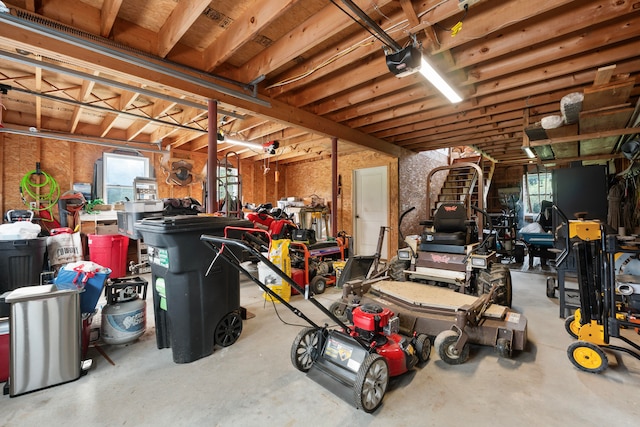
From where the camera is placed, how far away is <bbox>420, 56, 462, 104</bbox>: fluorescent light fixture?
307 cm

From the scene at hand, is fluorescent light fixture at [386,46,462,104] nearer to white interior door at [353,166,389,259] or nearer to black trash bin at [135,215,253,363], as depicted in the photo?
black trash bin at [135,215,253,363]

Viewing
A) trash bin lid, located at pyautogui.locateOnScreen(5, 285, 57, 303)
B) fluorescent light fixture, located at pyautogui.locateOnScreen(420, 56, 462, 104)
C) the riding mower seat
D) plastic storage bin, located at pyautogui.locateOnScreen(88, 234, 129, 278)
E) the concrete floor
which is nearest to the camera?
the concrete floor

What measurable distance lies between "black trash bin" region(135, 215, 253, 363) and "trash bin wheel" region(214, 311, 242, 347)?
0.03 meters

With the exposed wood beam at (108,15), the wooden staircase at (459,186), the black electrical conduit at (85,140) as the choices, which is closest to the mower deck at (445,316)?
the exposed wood beam at (108,15)

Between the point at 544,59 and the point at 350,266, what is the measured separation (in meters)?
3.34

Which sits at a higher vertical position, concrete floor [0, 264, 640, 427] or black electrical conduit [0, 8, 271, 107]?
black electrical conduit [0, 8, 271, 107]

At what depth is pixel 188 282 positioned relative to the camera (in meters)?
2.28

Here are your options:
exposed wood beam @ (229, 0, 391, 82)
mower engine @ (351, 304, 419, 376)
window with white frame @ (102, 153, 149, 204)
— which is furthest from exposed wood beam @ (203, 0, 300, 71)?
window with white frame @ (102, 153, 149, 204)

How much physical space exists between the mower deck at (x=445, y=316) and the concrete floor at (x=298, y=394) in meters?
0.21

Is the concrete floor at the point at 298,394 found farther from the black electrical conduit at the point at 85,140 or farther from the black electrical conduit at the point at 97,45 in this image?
the black electrical conduit at the point at 85,140

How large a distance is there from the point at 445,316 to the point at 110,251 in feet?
16.9

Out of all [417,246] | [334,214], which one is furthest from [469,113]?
[334,214]

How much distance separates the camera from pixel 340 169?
863 centimetres

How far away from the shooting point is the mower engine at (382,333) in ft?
6.43
